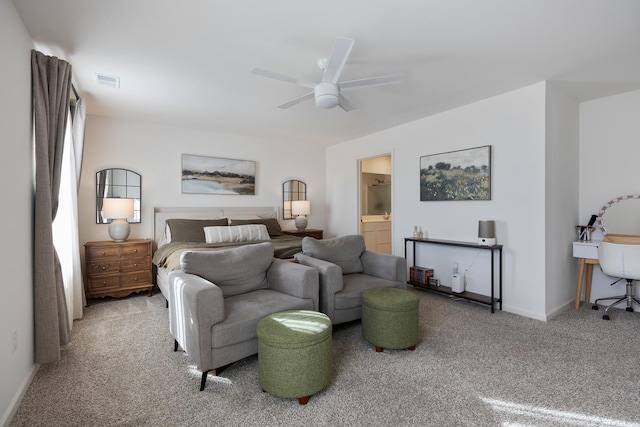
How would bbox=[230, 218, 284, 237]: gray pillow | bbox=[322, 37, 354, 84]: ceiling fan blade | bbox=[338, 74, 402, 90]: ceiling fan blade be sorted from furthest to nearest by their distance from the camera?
bbox=[230, 218, 284, 237]: gray pillow < bbox=[338, 74, 402, 90]: ceiling fan blade < bbox=[322, 37, 354, 84]: ceiling fan blade

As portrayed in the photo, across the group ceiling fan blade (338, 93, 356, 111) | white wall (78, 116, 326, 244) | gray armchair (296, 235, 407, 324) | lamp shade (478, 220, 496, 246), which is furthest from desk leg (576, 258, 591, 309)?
A: white wall (78, 116, 326, 244)

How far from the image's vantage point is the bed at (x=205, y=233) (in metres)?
3.71

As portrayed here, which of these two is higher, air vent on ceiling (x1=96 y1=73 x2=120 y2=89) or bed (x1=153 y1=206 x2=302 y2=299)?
air vent on ceiling (x1=96 y1=73 x2=120 y2=89)

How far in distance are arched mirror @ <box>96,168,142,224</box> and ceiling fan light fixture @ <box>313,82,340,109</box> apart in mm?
3314

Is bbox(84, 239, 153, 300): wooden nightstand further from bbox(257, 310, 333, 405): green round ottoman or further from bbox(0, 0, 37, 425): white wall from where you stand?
bbox(257, 310, 333, 405): green round ottoman

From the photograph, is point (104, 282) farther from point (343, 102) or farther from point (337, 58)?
point (337, 58)

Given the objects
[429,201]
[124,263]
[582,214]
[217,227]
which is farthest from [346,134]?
[124,263]

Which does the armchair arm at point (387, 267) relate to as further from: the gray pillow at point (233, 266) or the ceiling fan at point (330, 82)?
the ceiling fan at point (330, 82)

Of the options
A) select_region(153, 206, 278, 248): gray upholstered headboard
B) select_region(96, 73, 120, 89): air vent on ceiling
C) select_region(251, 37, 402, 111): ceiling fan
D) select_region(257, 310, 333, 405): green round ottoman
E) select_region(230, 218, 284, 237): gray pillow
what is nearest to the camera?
select_region(257, 310, 333, 405): green round ottoman

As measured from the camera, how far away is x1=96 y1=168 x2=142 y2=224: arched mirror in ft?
14.1

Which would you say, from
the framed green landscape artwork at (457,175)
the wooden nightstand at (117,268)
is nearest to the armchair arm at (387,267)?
the framed green landscape artwork at (457,175)

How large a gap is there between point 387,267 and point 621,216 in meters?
2.93

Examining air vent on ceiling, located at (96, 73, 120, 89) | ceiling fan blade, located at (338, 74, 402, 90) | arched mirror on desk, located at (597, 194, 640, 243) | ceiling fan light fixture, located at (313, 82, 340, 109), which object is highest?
air vent on ceiling, located at (96, 73, 120, 89)

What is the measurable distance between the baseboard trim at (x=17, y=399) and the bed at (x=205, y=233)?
1290 millimetres
